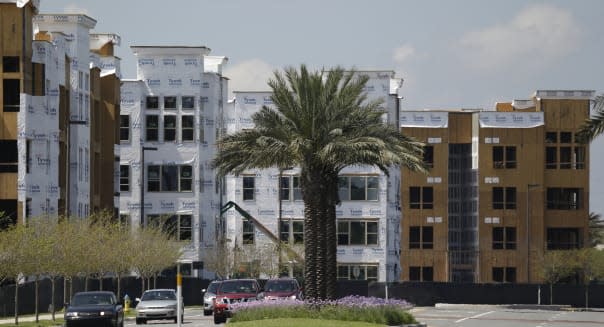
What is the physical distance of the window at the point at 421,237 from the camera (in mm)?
126375

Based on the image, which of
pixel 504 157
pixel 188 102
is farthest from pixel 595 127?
pixel 504 157

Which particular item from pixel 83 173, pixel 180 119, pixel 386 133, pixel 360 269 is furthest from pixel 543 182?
pixel 386 133

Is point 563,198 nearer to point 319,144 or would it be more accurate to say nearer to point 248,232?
point 248,232

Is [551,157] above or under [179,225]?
above

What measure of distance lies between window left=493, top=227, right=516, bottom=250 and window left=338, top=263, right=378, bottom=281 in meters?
22.8

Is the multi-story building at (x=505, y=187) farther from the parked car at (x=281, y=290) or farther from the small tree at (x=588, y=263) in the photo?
the parked car at (x=281, y=290)

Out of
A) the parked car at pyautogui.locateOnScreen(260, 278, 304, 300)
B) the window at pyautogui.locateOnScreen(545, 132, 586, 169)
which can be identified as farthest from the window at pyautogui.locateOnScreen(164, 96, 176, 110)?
the parked car at pyautogui.locateOnScreen(260, 278, 304, 300)

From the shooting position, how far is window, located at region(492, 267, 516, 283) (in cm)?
12412

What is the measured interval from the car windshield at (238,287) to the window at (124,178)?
42079 mm

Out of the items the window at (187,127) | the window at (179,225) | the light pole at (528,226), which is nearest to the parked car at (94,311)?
the window at (179,225)

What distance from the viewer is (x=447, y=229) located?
416 feet

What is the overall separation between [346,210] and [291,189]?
173 inches

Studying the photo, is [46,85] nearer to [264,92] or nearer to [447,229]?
[264,92]

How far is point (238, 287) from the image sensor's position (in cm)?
6053
